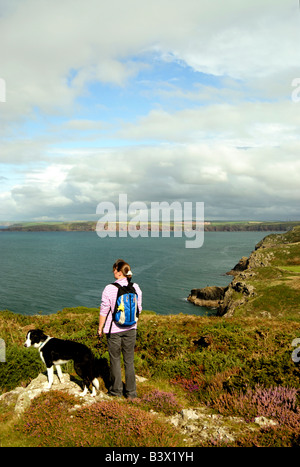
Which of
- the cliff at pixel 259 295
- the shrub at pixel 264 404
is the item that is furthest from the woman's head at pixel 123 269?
the cliff at pixel 259 295

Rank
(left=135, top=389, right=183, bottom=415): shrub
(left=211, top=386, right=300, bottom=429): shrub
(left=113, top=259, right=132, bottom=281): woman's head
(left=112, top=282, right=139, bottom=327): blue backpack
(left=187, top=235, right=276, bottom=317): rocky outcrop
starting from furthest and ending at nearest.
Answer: (left=187, top=235, right=276, bottom=317): rocky outcrop, (left=113, top=259, right=132, bottom=281): woman's head, (left=112, top=282, right=139, bottom=327): blue backpack, (left=135, top=389, right=183, bottom=415): shrub, (left=211, top=386, right=300, bottom=429): shrub

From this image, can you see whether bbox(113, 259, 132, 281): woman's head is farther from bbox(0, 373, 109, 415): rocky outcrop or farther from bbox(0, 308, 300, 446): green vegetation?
bbox(0, 373, 109, 415): rocky outcrop

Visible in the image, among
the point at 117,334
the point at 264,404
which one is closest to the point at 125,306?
the point at 117,334

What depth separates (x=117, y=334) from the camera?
6.86 m

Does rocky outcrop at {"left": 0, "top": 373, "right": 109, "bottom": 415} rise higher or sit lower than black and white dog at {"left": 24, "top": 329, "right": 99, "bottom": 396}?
lower

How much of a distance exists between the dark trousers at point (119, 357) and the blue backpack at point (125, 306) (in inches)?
14.3

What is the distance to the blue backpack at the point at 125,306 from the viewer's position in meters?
6.70

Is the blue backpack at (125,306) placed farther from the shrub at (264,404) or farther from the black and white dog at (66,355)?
the shrub at (264,404)

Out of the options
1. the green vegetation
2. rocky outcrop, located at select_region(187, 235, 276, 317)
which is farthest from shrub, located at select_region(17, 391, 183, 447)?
rocky outcrop, located at select_region(187, 235, 276, 317)

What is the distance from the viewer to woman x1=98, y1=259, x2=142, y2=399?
6719 mm

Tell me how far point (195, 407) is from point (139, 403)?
1.38 metres

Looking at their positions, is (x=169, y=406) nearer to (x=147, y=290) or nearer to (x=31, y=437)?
(x=31, y=437)
